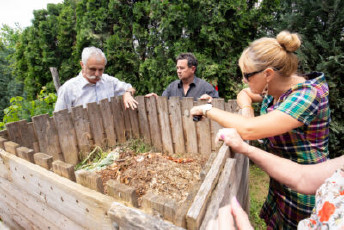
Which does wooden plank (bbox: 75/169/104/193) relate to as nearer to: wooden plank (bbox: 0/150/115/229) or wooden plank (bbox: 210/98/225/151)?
wooden plank (bbox: 0/150/115/229)

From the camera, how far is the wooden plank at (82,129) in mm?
2568

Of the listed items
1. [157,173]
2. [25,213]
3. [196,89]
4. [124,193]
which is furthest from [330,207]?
[196,89]

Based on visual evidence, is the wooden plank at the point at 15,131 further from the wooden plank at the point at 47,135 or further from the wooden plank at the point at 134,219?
the wooden plank at the point at 134,219

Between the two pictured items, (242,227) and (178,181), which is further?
(178,181)

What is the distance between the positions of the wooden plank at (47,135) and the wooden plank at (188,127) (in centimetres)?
158

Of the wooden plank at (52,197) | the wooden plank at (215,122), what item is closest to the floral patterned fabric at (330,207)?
the wooden plank at (52,197)

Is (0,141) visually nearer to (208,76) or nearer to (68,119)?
(68,119)

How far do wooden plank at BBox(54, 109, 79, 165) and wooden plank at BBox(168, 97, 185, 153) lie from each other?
1.28 meters

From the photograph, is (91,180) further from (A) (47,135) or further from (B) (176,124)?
(B) (176,124)

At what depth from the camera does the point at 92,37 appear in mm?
5836

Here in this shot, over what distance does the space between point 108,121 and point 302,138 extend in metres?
2.39

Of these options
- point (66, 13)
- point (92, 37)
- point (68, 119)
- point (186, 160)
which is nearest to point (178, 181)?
point (186, 160)

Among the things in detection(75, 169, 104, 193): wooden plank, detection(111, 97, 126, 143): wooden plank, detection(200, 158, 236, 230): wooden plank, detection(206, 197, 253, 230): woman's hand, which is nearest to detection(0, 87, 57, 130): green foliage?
detection(111, 97, 126, 143): wooden plank

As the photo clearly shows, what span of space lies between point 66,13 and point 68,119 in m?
6.87
